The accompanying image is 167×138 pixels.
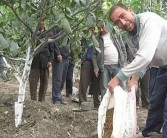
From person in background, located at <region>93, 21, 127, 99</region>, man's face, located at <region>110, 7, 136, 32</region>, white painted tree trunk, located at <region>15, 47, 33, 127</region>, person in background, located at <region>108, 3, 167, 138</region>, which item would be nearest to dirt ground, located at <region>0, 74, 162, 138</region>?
white painted tree trunk, located at <region>15, 47, 33, 127</region>

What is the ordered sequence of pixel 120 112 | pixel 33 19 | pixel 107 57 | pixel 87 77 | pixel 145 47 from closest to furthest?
pixel 145 47
pixel 120 112
pixel 33 19
pixel 107 57
pixel 87 77

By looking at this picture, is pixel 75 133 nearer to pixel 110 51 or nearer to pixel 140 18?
pixel 140 18

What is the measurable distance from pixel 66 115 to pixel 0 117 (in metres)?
0.82

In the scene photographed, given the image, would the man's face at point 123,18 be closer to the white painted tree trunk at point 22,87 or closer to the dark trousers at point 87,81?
the white painted tree trunk at point 22,87

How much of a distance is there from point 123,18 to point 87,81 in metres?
3.08

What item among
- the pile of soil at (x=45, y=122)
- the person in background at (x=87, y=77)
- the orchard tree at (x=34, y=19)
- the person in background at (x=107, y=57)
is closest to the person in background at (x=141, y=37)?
the orchard tree at (x=34, y=19)

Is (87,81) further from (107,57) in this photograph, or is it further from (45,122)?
(45,122)

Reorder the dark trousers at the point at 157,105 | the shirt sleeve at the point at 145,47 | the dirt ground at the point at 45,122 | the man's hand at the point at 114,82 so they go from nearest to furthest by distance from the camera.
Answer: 1. the shirt sleeve at the point at 145,47
2. the man's hand at the point at 114,82
3. the dirt ground at the point at 45,122
4. the dark trousers at the point at 157,105

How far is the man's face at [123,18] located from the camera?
3408 millimetres

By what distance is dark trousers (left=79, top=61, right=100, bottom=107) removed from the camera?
637 cm

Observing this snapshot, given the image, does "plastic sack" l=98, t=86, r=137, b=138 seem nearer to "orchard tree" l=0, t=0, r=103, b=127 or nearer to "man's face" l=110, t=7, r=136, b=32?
"man's face" l=110, t=7, r=136, b=32

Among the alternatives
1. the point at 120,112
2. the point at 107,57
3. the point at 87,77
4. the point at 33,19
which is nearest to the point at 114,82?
the point at 120,112

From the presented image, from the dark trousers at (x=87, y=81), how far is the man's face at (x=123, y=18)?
9.47 ft

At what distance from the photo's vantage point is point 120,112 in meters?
3.59
